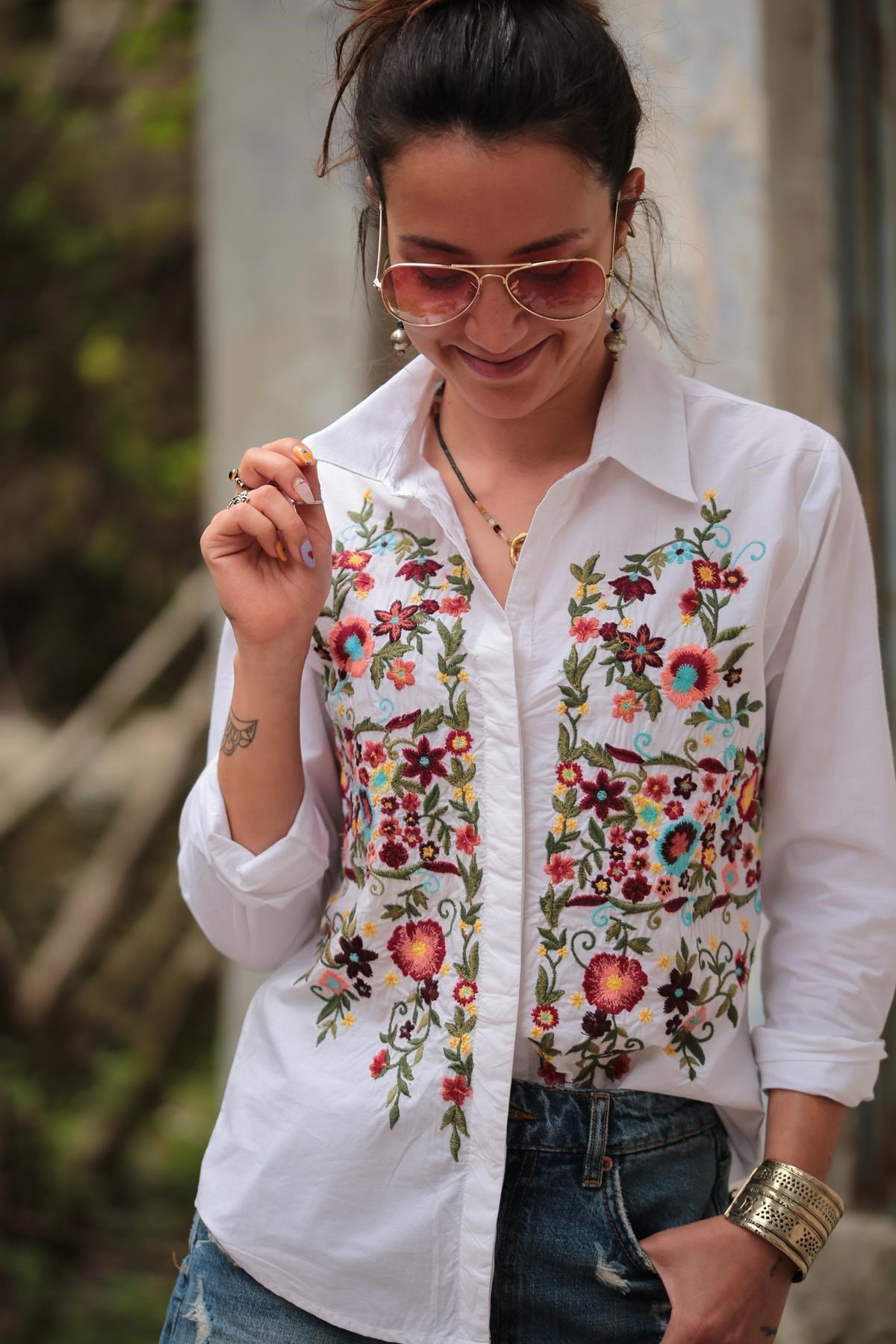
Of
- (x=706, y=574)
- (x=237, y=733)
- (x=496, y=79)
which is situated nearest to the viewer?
(x=496, y=79)

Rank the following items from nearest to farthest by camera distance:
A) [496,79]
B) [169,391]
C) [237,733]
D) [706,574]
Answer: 1. [496,79]
2. [706,574]
3. [237,733]
4. [169,391]

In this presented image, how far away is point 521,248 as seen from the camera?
53.2 inches

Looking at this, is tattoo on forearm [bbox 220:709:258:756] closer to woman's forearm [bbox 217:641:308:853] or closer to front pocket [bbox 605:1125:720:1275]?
woman's forearm [bbox 217:641:308:853]

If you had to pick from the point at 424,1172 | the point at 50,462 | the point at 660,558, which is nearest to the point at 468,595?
the point at 660,558

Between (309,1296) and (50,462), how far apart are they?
5246 millimetres

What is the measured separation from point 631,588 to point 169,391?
4.96 meters

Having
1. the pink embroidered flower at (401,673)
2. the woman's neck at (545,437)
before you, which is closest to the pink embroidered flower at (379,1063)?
the pink embroidered flower at (401,673)

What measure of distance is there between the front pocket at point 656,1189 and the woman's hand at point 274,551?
0.60m

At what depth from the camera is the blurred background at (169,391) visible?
2.36m

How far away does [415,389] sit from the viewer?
1.62m

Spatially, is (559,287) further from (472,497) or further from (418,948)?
(418,948)

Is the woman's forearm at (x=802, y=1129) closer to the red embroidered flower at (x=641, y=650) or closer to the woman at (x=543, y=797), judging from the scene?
the woman at (x=543, y=797)

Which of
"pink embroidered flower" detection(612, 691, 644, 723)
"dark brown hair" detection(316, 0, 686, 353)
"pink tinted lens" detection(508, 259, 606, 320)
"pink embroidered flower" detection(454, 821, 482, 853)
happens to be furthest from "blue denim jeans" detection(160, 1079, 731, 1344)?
"dark brown hair" detection(316, 0, 686, 353)

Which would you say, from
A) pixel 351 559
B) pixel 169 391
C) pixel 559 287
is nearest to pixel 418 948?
pixel 351 559
